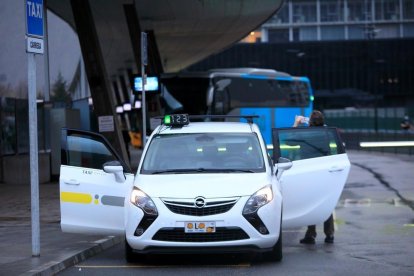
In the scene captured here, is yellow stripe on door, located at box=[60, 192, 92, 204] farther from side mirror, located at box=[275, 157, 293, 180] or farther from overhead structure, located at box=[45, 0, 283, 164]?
overhead structure, located at box=[45, 0, 283, 164]

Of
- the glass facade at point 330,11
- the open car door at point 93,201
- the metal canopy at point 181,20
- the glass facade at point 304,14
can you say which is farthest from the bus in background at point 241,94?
the glass facade at point 304,14

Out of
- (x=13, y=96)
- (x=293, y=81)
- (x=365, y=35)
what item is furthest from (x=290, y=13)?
(x=13, y=96)

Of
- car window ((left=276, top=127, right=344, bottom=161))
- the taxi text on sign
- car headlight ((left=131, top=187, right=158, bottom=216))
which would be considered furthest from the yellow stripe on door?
car window ((left=276, top=127, right=344, bottom=161))

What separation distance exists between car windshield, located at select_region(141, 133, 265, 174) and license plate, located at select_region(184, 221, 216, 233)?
38.3 inches

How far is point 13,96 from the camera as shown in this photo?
2331 centimetres

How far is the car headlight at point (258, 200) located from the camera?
29.2 feet

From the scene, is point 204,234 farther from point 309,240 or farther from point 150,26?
point 150,26

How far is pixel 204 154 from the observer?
10000 millimetres

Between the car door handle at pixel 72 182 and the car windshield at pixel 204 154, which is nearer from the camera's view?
the car windshield at pixel 204 154

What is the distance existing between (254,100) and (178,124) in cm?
1886

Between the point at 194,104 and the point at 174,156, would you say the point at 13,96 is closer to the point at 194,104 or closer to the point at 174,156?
the point at 194,104

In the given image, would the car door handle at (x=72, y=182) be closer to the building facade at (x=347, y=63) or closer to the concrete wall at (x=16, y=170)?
the concrete wall at (x=16, y=170)

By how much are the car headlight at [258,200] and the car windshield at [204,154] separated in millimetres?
570

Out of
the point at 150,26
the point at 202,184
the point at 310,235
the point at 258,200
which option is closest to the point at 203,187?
the point at 202,184
